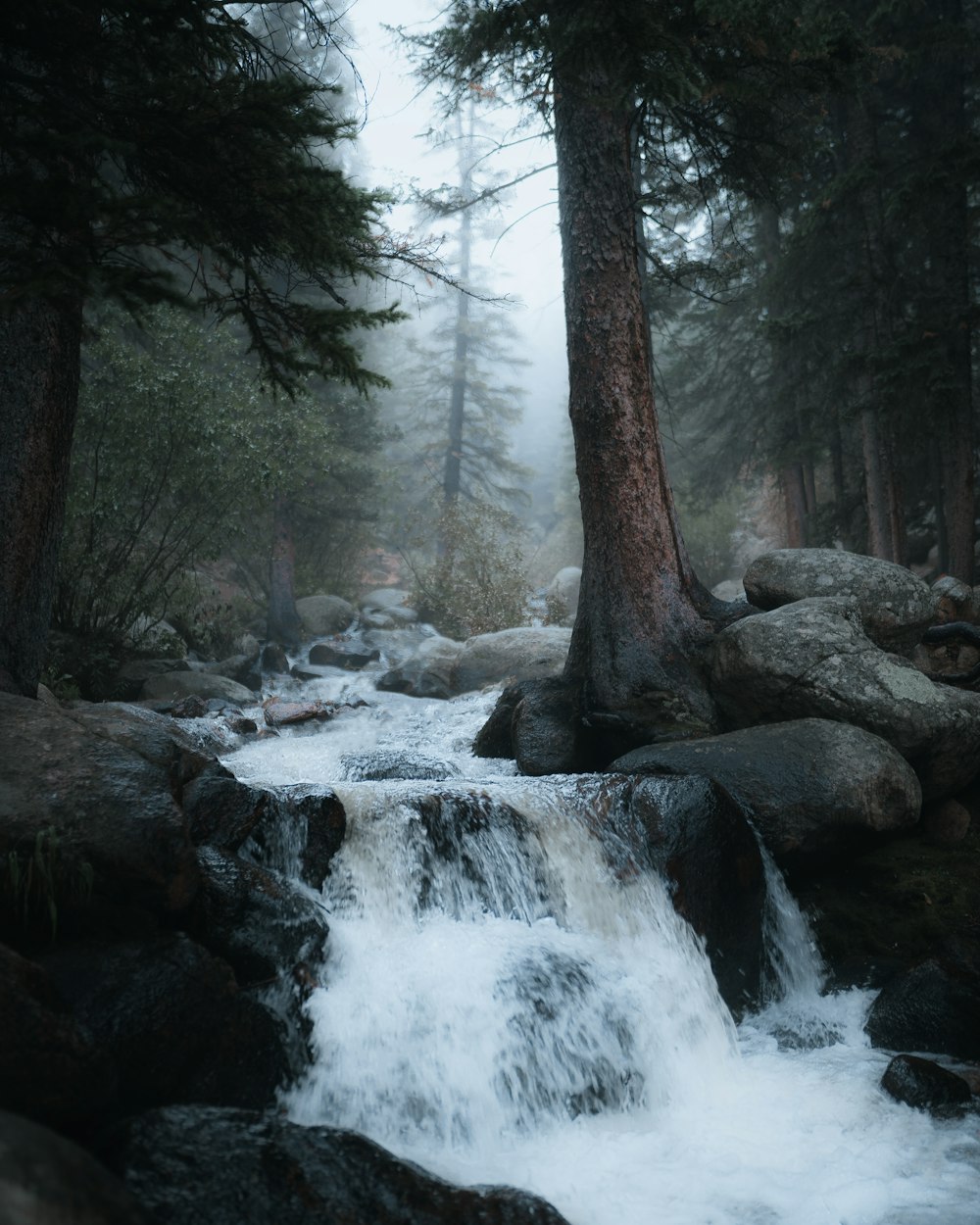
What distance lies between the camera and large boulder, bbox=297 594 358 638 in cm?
2106

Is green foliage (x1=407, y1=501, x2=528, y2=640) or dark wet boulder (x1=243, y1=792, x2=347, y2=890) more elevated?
green foliage (x1=407, y1=501, x2=528, y2=640)

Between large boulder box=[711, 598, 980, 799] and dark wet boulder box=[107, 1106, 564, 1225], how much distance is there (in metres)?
4.80

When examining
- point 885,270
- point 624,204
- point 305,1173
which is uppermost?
point 885,270

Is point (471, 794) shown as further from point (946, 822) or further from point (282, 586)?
point (282, 586)

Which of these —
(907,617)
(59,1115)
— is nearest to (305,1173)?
(59,1115)

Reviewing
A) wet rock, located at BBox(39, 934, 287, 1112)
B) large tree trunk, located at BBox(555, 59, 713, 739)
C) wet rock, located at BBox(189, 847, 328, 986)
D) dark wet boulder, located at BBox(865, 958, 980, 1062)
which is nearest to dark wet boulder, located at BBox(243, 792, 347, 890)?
wet rock, located at BBox(189, 847, 328, 986)

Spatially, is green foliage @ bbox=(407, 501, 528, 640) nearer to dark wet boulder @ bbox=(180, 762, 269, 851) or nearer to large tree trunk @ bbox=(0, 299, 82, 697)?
large tree trunk @ bbox=(0, 299, 82, 697)

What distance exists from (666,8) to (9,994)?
8423mm

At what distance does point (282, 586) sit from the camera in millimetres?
19859

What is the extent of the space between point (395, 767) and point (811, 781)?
13.3 ft

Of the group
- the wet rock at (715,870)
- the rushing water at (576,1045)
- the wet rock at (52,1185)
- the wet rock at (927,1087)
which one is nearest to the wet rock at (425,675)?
the rushing water at (576,1045)

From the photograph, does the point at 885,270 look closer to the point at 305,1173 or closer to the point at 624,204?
the point at 624,204

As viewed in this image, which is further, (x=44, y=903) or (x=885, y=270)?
(x=885, y=270)

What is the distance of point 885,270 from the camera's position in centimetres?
1289
